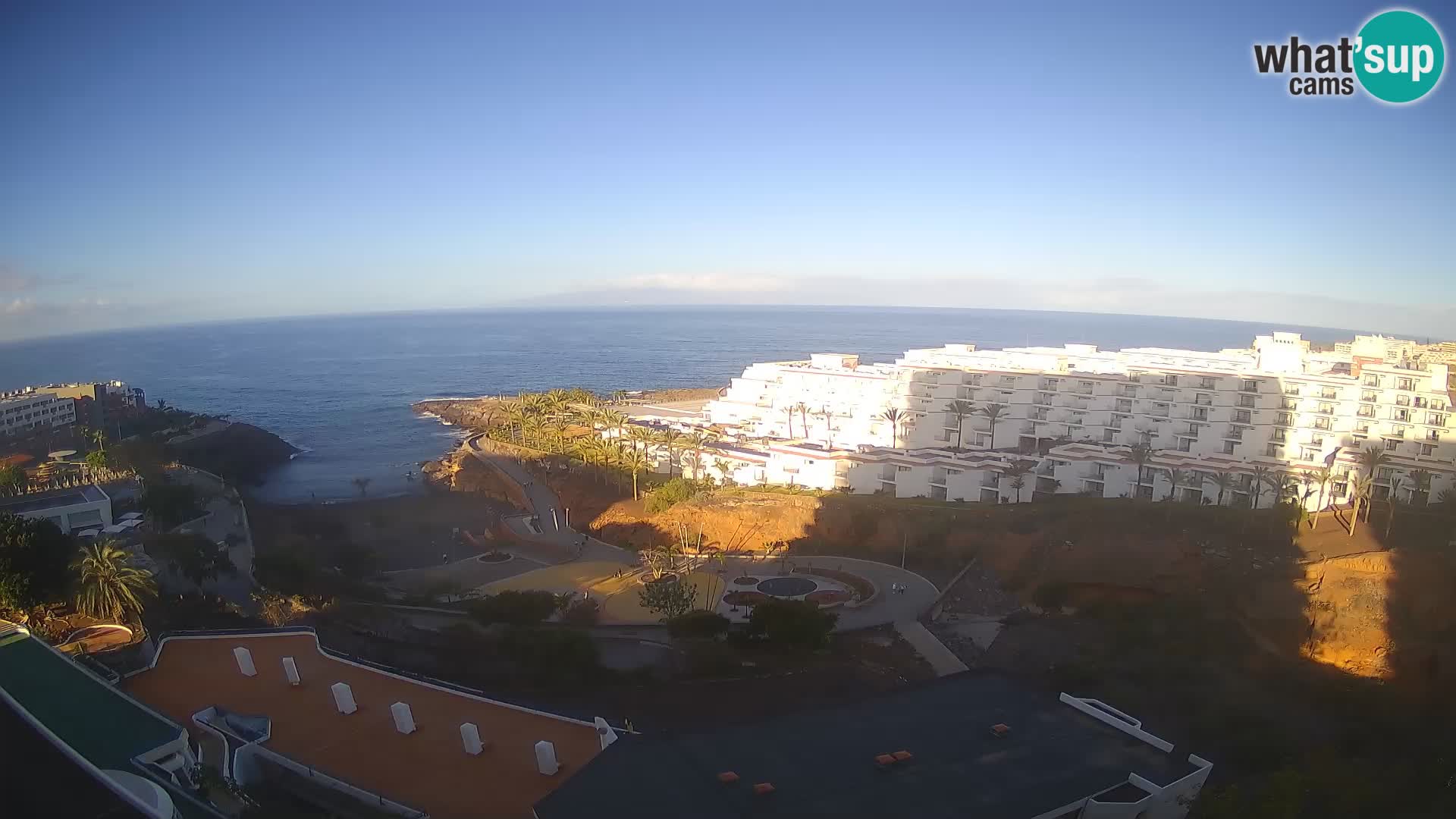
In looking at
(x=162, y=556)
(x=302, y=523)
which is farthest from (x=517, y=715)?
(x=302, y=523)

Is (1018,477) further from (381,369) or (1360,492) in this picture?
(381,369)

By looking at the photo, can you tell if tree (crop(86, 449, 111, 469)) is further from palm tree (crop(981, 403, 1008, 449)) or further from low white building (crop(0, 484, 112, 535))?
palm tree (crop(981, 403, 1008, 449))

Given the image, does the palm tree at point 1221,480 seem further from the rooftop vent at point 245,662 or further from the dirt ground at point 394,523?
the rooftop vent at point 245,662

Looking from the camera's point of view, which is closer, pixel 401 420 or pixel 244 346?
pixel 401 420

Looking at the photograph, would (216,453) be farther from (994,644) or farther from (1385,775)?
(1385,775)

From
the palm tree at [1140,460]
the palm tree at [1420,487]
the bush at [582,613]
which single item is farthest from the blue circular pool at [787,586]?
the palm tree at [1420,487]

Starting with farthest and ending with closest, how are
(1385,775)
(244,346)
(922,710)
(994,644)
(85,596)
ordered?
1. (244,346)
2. (994,644)
3. (85,596)
4. (922,710)
5. (1385,775)

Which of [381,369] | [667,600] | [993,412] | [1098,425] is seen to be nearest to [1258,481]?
[1098,425]

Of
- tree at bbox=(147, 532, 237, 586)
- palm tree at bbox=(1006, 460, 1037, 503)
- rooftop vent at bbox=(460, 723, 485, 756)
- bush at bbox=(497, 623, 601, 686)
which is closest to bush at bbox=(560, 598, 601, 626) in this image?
bush at bbox=(497, 623, 601, 686)
